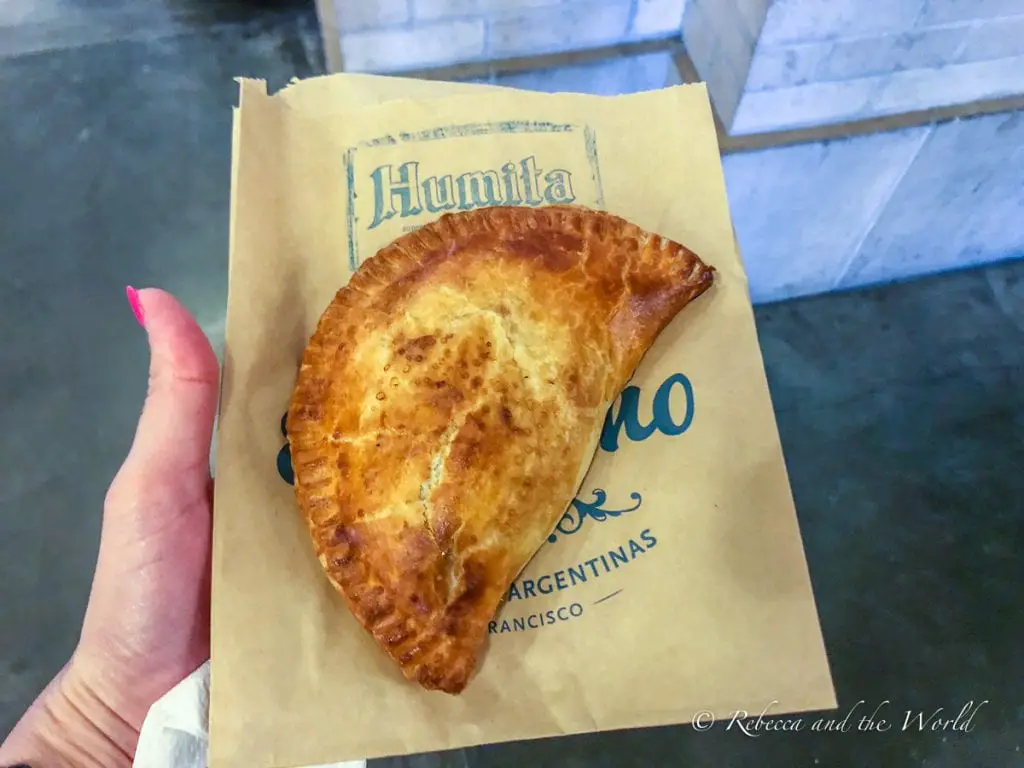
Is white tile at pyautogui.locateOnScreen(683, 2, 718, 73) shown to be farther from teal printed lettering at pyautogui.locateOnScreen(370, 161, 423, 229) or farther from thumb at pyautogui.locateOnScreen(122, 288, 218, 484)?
thumb at pyautogui.locateOnScreen(122, 288, 218, 484)

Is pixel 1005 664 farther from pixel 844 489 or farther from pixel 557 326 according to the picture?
pixel 557 326

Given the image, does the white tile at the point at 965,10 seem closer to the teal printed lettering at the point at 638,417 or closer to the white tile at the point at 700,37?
the white tile at the point at 700,37

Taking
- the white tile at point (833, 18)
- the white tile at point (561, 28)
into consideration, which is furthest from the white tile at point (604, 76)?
the white tile at point (833, 18)

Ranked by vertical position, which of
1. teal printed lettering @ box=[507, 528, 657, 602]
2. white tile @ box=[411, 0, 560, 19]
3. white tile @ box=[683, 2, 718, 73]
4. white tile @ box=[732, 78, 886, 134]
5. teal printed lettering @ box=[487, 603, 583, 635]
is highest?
white tile @ box=[411, 0, 560, 19]

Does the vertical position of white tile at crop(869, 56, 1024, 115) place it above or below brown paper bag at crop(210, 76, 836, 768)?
above

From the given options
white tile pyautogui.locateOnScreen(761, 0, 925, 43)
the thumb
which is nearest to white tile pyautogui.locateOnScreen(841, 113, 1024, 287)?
white tile pyautogui.locateOnScreen(761, 0, 925, 43)

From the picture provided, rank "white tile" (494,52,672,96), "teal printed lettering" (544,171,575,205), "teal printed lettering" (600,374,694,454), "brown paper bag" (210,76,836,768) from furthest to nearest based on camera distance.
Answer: "white tile" (494,52,672,96) < "teal printed lettering" (544,171,575,205) < "teal printed lettering" (600,374,694,454) < "brown paper bag" (210,76,836,768)

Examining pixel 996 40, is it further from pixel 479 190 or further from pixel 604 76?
pixel 479 190
